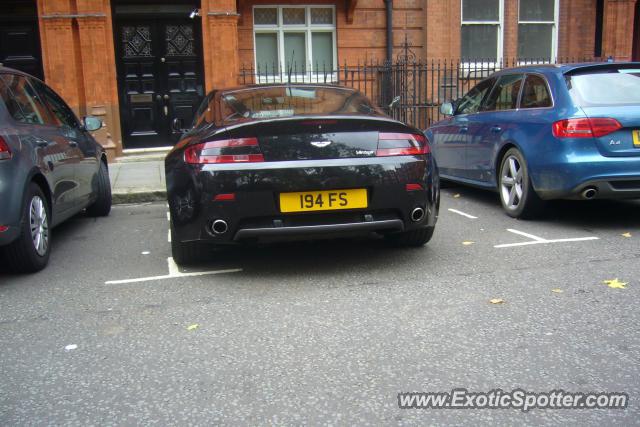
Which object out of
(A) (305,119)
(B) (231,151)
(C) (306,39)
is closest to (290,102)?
(A) (305,119)

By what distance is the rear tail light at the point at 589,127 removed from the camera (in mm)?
5863

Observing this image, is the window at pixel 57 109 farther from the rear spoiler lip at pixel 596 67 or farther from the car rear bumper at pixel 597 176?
the rear spoiler lip at pixel 596 67

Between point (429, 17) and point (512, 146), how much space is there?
8.09m

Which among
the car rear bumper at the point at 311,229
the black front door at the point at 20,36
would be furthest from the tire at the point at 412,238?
the black front door at the point at 20,36

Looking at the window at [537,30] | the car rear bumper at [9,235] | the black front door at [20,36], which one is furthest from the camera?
the window at [537,30]

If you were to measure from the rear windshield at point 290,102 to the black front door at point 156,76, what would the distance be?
7263 millimetres

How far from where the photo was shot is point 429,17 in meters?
14.1

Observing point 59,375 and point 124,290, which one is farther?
point 124,290

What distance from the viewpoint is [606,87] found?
6180 millimetres

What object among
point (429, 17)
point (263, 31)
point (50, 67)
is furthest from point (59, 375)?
point (429, 17)

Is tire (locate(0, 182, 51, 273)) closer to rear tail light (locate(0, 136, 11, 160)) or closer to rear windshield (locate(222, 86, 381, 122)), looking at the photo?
rear tail light (locate(0, 136, 11, 160))

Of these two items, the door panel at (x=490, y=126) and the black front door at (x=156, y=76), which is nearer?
the door panel at (x=490, y=126)

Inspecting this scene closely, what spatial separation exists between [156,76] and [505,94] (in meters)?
7.67

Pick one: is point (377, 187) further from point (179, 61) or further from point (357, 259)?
point (179, 61)
